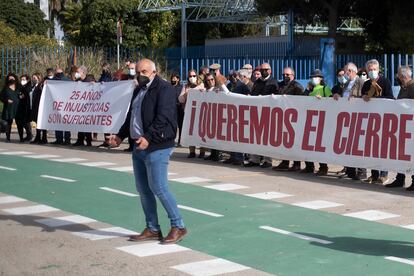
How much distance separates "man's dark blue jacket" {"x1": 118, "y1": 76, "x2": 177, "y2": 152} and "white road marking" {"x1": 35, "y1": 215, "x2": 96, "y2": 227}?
6.80 feet

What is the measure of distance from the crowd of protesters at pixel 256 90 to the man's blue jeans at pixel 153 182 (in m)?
4.73

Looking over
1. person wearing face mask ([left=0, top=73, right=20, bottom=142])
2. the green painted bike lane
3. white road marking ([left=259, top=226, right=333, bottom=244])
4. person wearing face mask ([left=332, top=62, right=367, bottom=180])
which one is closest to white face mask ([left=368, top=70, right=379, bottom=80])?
person wearing face mask ([left=332, top=62, right=367, bottom=180])

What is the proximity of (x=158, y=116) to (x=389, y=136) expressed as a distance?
5.26m

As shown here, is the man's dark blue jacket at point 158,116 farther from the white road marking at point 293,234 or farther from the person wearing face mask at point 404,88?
the person wearing face mask at point 404,88

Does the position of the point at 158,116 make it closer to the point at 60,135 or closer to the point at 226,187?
the point at 226,187

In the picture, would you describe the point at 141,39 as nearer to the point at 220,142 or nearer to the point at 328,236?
the point at 220,142

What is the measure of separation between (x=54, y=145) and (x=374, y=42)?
19.9m

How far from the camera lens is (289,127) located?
13.4 meters

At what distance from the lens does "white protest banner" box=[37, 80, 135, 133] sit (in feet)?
57.1

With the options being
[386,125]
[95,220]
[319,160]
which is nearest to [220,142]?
[319,160]

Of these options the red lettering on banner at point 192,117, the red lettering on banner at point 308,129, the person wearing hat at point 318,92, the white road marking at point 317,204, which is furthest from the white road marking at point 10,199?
the red lettering on banner at point 192,117

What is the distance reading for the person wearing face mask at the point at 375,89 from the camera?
1213 cm

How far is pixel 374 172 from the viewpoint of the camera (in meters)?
12.5

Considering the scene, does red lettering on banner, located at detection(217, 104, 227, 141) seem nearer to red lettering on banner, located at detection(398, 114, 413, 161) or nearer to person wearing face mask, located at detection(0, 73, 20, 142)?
red lettering on banner, located at detection(398, 114, 413, 161)
